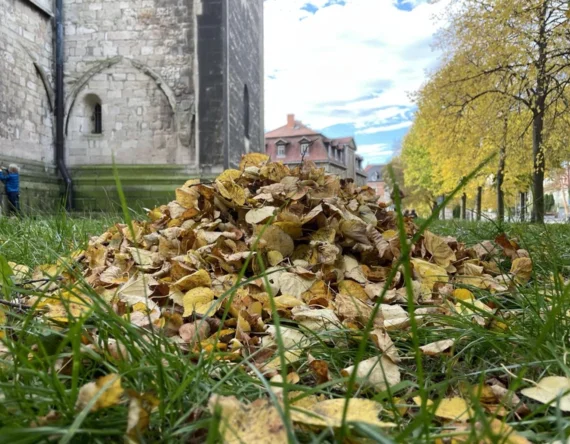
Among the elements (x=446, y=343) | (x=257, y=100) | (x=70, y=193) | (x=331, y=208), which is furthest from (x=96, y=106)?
(x=446, y=343)

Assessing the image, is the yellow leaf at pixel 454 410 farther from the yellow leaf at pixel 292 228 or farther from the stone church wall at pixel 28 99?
the stone church wall at pixel 28 99

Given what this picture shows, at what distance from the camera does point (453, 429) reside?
34.9 inches

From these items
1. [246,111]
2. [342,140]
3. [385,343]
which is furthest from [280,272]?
[342,140]

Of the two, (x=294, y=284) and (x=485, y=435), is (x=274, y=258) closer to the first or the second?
(x=294, y=284)

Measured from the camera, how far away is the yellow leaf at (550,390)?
3.26ft

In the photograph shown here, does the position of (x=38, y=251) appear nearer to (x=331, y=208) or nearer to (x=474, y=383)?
(x=331, y=208)

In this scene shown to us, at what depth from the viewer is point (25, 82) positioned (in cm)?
1038

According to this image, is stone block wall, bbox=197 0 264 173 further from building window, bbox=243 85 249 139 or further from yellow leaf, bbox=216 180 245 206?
yellow leaf, bbox=216 180 245 206

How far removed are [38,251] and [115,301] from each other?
123cm

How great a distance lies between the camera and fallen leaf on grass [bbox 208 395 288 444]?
2.55 feet

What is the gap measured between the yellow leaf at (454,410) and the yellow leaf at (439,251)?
1490 mm

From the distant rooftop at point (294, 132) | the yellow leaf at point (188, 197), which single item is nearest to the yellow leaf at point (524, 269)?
the yellow leaf at point (188, 197)

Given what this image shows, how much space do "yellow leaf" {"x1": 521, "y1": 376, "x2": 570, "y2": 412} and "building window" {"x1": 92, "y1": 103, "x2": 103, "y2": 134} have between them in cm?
1228

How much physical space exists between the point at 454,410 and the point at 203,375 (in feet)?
1.84
